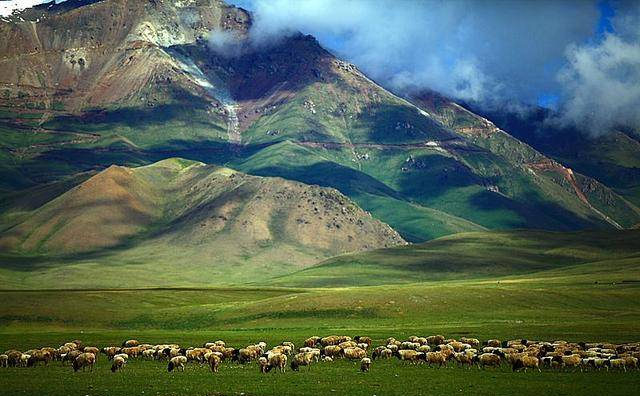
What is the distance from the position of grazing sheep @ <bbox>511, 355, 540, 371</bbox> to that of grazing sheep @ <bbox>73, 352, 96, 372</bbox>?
35.2m

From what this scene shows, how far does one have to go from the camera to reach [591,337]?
315 feet

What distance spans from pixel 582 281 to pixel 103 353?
432 ft

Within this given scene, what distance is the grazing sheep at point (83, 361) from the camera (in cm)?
7225

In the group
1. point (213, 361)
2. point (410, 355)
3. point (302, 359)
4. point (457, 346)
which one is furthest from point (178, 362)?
point (457, 346)

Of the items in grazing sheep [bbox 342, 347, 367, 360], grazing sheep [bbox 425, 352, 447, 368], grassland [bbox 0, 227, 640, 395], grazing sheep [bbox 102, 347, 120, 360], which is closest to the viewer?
grassland [bbox 0, 227, 640, 395]

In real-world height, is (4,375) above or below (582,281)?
below


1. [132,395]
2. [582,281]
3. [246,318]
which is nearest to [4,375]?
[132,395]

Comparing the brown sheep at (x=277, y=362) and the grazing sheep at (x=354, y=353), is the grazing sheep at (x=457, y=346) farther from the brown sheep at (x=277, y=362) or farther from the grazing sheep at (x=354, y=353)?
the brown sheep at (x=277, y=362)

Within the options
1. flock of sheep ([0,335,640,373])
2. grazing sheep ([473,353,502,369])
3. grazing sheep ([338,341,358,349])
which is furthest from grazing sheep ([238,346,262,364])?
grazing sheep ([473,353,502,369])

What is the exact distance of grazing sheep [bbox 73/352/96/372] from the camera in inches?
2844

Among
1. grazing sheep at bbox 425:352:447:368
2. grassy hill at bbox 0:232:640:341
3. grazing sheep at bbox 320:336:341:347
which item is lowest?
grazing sheep at bbox 425:352:447:368

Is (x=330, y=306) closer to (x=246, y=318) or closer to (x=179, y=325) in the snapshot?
(x=246, y=318)

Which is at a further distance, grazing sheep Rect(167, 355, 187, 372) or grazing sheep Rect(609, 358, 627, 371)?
grazing sheep Rect(167, 355, 187, 372)

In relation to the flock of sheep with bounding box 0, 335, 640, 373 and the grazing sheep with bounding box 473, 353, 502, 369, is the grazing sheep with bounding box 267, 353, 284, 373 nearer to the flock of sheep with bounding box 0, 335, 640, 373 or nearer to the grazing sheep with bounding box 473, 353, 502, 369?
the flock of sheep with bounding box 0, 335, 640, 373
